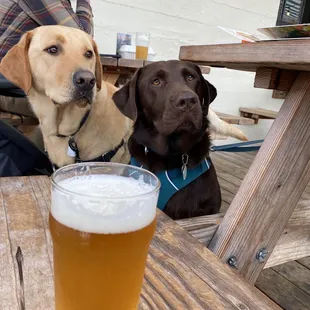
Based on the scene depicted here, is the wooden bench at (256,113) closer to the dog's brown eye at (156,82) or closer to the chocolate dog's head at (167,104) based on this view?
the chocolate dog's head at (167,104)

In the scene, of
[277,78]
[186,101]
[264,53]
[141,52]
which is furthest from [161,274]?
[141,52]

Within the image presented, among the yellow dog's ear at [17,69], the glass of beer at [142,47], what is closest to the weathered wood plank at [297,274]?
the yellow dog's ear at [17,69]

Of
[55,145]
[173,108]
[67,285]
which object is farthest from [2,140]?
[67,285]

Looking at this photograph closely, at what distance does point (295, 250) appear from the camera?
1300mm

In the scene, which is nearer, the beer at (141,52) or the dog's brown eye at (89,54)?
the dog's brown eye at (89,54)

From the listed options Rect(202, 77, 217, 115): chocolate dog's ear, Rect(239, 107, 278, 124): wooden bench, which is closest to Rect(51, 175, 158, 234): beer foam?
Rect(202, 77, 217, 115): chocolate dog's ear

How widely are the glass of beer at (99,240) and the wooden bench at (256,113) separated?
3580mm

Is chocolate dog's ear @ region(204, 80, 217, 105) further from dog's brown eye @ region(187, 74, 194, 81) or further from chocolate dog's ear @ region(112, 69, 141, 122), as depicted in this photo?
chocolate dog's ear @ region(112, 69, 141, 122)

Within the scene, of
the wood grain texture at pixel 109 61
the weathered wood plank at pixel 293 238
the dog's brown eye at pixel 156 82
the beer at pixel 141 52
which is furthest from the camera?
the beer at pixel 141 52

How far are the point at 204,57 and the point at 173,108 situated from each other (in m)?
0.30

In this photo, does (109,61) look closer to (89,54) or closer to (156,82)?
(89,54)

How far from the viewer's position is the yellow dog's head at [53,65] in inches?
66.0

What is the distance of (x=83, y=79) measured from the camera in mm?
1650

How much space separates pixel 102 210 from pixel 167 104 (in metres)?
1.07
